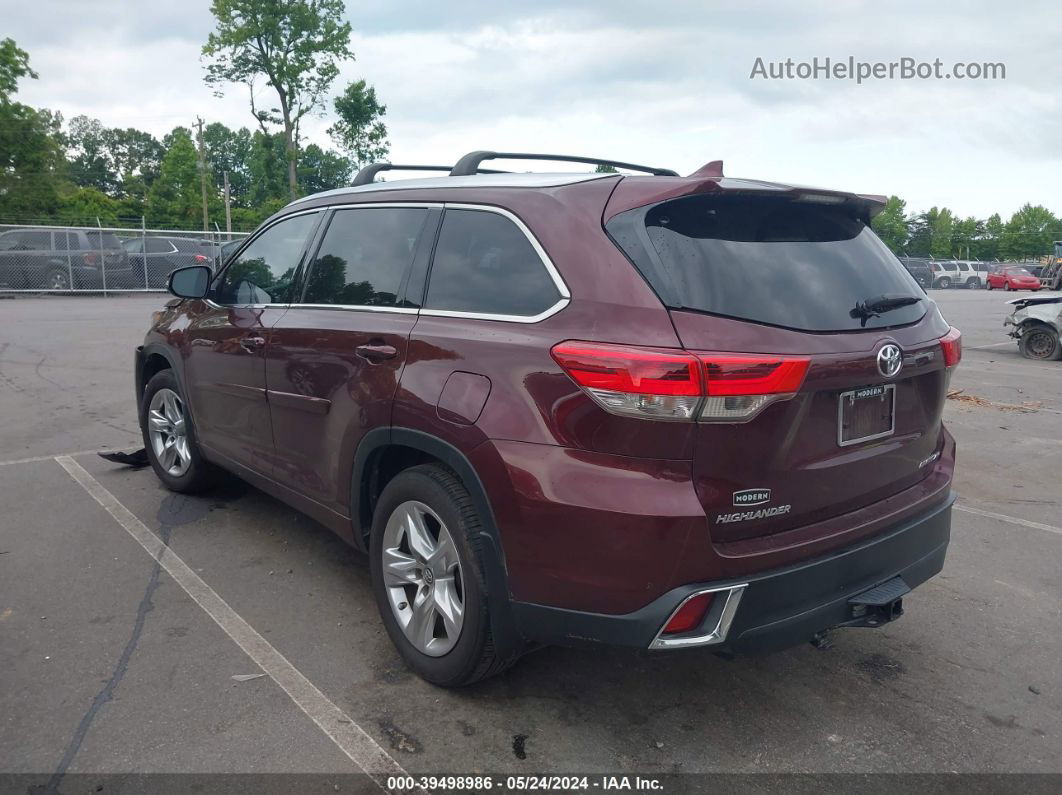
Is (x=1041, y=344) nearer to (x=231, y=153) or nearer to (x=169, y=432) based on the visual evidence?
(x=169, y=432)

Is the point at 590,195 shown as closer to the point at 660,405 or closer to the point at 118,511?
the point at 660,405

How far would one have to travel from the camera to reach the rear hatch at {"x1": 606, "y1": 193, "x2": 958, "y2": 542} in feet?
8.27

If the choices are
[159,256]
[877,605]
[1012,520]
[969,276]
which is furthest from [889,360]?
[969,276]

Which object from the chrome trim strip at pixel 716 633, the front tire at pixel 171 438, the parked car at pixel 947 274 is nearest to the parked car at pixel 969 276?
the parked car at pixel 947 274

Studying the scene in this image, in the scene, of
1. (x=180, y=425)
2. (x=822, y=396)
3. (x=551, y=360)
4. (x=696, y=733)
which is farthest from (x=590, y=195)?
(x=180, y=425)

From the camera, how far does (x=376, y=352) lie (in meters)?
3.31

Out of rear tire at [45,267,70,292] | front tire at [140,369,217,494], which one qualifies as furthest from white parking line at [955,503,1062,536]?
rear tire at [45,267,70,292]

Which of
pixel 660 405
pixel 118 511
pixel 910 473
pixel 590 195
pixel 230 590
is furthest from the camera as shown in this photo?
pixel 118 511

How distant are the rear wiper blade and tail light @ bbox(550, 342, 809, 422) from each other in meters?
0.49

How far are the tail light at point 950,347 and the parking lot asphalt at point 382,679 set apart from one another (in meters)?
1.22

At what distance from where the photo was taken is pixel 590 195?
2.86 metres

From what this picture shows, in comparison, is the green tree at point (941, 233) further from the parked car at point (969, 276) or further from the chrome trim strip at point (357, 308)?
the chrome trim strip at point (357, 308)

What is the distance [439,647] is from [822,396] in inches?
62.9

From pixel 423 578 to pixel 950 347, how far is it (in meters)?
2.14
